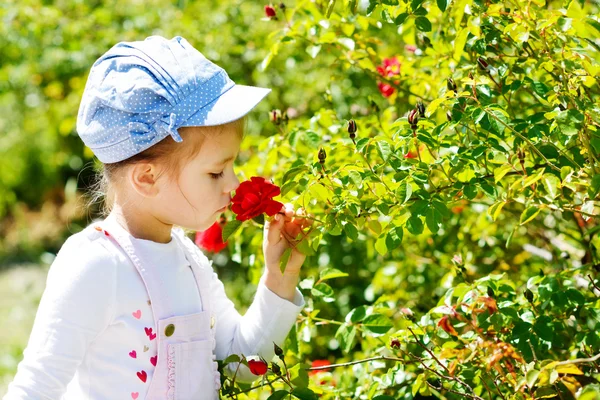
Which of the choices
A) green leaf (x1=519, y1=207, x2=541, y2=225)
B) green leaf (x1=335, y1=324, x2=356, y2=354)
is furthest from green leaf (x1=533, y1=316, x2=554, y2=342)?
green leaf (x1=335, y1=324, x2=356, y2=354)

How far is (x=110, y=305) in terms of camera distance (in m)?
1.67

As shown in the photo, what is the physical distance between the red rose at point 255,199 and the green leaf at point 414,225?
0.94 ft

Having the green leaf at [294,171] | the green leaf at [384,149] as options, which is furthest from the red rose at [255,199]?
the green leaf at [384,149]

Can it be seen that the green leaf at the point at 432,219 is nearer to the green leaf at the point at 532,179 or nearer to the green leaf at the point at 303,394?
the green leaf at the point at 532,179

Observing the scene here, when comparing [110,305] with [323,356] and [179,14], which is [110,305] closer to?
[323,356]

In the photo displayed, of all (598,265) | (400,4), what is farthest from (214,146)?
(598,265)

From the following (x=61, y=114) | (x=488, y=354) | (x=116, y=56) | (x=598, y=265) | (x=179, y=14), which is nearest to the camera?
(x=488, y=354)

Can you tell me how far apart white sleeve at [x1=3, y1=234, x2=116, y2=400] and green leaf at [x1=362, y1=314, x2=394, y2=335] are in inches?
26.0

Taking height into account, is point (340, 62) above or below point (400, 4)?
below

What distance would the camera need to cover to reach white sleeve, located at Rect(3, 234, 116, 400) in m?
1.59

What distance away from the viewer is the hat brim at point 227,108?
1696 millimetres

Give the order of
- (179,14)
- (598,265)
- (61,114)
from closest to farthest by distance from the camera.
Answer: (598,265)
(179,14)
(61,114)

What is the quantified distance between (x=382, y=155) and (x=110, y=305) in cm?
68

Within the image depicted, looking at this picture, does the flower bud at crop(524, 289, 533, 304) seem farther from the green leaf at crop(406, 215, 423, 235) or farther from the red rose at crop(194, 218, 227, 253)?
the red rose at crop(194, 218, 227, 253)
